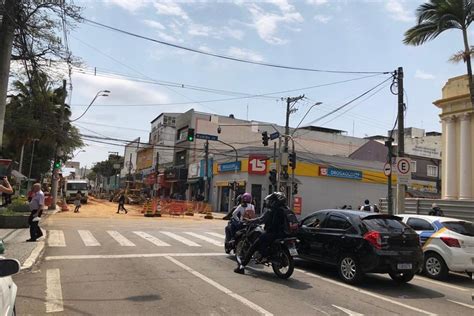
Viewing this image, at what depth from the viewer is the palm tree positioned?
14.5m

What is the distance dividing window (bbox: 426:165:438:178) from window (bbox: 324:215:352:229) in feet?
165

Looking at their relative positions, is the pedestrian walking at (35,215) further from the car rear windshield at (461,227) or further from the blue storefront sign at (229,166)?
the blue storefront sign at (229,166)

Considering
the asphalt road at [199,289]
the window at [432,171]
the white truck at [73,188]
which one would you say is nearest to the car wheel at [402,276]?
the asphalt road at [199,289]

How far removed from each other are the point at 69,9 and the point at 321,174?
113 feet

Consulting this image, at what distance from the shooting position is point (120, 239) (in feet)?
52.6

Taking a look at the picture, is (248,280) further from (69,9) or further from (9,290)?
(69,9)

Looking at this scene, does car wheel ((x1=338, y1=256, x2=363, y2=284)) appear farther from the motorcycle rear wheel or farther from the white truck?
the white truck

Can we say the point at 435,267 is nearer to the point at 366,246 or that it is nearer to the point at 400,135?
the point at 366,246

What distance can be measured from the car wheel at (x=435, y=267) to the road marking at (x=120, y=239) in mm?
8465

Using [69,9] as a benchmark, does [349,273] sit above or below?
below

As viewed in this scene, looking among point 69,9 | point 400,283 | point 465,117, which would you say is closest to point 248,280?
point 400,283

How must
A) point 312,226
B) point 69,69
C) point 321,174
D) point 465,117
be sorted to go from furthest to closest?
point 321,174, point 465,117, point 69,69, point 312,226

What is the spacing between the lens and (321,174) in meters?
44.1

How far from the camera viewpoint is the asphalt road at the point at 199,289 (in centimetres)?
714
